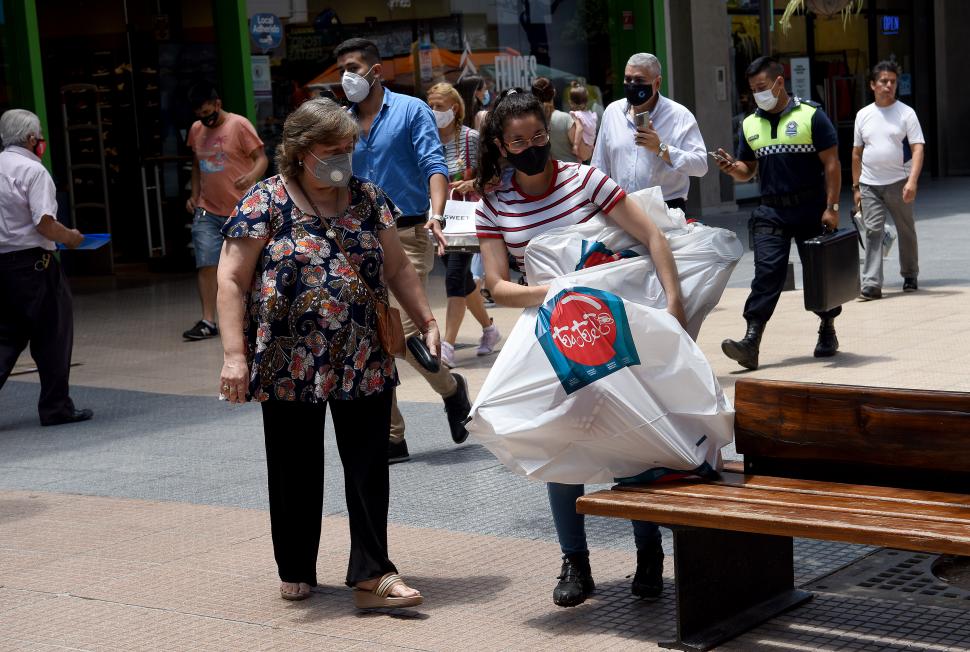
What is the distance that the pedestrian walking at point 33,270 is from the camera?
27.9 ft

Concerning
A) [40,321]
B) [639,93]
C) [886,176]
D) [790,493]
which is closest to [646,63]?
[639,93]

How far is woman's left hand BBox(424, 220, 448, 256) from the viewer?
7387 mm

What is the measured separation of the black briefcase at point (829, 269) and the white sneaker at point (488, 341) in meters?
2.44

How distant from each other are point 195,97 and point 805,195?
5341 millimetres

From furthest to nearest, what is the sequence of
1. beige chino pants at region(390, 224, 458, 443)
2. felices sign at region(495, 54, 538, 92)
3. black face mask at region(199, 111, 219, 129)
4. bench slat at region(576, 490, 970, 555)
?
felices sign at region(495, 54, 538, 92) < black face mask at region(199, 111, 219, 129) < beige chino pants at region(390, 224, 458, 443) < bench slat at region(576, 490, 970, 555)

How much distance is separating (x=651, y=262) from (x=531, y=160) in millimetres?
533

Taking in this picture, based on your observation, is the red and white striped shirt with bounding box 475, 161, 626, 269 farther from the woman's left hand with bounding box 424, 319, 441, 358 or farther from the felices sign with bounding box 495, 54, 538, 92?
the felices sign with bounding box 495, 54, 538, 92

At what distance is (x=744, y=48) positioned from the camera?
22375 millimetres

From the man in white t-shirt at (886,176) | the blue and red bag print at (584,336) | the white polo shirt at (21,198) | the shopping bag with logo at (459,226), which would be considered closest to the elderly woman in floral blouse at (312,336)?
the blue and red bag print at (584,336)

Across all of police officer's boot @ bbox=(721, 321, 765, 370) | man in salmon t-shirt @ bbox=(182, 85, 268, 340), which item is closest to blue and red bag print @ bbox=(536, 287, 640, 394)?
police officer's boot @ bbox=(721, 321, 765, 370)

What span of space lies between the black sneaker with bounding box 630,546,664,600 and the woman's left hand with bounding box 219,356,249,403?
1.43m

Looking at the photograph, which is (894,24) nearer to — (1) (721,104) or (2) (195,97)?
(1) (721,104)

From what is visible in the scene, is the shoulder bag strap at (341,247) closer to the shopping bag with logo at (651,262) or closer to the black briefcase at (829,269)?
the shopping bag with logo at (651,262)

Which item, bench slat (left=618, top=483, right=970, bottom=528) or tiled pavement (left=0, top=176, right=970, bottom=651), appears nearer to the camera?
bench slat (left=618, top=483, right=970, bottom=528)
